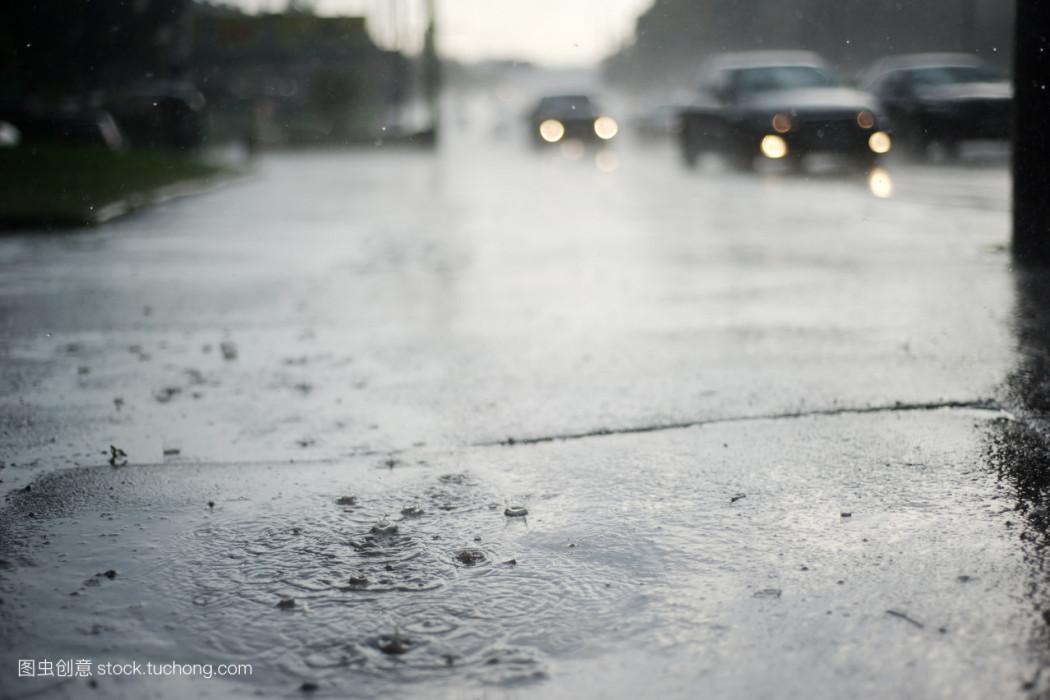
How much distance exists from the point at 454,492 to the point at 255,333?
342cm

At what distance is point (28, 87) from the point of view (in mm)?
34656

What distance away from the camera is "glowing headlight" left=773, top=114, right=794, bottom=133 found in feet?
62.6

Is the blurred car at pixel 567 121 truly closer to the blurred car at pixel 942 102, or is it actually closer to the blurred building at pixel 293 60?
the blurred car at pixel 942 102

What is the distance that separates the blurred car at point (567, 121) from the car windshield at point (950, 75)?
1347 cm

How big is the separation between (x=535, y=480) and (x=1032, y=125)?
5.20 meters

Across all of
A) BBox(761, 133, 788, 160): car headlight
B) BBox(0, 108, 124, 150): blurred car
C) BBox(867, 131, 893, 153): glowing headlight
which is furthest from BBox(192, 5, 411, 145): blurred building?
BBox(867, 131, 893, 153): glowing headlight

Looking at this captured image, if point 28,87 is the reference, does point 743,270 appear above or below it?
below

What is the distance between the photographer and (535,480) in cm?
402

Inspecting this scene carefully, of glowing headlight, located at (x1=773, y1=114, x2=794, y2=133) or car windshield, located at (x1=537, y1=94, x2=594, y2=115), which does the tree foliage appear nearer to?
car windshield, located at (x1=537, y1=94, x2=594, y2=115)

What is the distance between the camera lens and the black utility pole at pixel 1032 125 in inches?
292

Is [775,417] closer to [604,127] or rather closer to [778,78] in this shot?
[778,78]

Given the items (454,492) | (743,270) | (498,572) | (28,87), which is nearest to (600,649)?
(498,572)

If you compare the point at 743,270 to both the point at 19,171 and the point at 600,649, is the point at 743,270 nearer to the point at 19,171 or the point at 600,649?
the point at 600,649

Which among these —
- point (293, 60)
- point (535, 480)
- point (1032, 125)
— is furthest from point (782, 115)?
point (293, 60)
